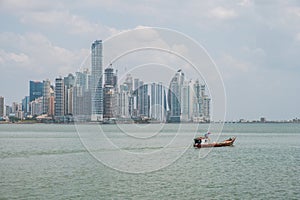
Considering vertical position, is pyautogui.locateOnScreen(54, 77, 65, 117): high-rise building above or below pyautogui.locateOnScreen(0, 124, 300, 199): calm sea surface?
above

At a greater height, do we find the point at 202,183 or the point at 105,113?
the point at 105,113

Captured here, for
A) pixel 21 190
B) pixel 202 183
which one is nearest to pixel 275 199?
pixel 202 183

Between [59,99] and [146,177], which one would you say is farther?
[59,99]

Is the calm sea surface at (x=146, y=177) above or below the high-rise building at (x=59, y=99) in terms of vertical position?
below

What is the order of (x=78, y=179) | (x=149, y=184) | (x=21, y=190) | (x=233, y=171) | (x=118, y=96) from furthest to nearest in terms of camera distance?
(x=118, y=96), (x=233, y=171), (x=78, y=179), (x=149, y=184), (x=21, y=190)

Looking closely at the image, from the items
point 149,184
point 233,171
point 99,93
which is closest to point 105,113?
point 99,93

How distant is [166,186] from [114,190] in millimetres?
2817

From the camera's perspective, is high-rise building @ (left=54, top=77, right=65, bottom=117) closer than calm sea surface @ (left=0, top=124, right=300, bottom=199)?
No

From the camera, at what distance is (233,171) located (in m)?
32.8

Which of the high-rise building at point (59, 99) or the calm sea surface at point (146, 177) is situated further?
the high-rise building at point (59, 99)

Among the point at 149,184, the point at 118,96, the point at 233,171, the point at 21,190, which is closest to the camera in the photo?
the point at 21,190

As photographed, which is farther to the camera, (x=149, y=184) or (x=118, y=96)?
(x=118, y=96)

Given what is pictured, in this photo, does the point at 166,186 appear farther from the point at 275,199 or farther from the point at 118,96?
the point at 118,96

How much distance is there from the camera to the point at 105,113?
1790 inches
